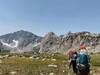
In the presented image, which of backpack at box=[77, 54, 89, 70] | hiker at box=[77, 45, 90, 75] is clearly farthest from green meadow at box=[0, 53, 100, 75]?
backpack at box=[77, 54, 89, 70]

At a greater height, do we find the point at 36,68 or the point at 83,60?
the point at 83,60

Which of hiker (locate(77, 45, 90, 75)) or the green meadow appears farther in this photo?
the green meadow

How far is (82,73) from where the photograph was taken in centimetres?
2667

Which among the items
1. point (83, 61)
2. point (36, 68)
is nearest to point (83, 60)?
point (83, 61)

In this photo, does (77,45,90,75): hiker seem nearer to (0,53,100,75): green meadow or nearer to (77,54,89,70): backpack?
(77,54,89,70): backpack

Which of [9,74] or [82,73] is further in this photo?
[9,74]

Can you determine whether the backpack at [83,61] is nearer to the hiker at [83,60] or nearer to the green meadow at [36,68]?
the hiker at [83,60]

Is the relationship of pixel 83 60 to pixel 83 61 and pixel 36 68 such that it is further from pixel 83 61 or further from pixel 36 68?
pixel 36 68

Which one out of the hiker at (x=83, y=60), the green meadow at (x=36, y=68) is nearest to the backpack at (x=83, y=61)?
the hiker at (x=83, y=60)

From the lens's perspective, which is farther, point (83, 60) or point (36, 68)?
point (36, 68)

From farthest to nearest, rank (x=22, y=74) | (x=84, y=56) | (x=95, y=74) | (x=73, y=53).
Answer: (x=95, y=74) → (x=22, y=74) → (x=73, y=53) → (x=84, y=56)

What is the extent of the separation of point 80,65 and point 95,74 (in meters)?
13.9

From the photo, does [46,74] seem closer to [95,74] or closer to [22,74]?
[22,74]

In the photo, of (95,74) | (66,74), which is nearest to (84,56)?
(66,74)
